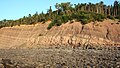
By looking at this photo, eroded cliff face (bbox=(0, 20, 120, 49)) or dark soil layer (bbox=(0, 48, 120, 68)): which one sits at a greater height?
eroded cliff face (bbox=(0, 20, 120, 49))

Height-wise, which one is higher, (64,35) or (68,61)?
(64,35)

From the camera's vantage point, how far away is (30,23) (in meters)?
77.9

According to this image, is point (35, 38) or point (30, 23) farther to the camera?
point (30, 23)

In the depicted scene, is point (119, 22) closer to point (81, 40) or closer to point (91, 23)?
point (91, 23)

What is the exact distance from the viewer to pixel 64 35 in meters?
60.5

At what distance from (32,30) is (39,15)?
39.1 ft

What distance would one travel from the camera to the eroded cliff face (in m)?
53.5

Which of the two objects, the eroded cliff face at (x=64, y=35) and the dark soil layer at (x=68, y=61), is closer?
the dark soil layer at (x=68, y=61)

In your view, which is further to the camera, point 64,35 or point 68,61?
Answer: point 64,35

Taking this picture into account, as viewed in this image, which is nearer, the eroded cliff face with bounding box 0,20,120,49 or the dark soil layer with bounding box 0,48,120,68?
the dark soil layer with bounding box 0,48,120,68

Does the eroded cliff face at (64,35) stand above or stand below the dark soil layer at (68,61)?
above

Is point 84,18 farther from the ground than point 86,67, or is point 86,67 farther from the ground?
point 84,18

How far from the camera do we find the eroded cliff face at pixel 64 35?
53.5m

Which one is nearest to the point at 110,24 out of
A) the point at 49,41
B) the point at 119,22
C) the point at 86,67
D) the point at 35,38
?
the point at 119,22
